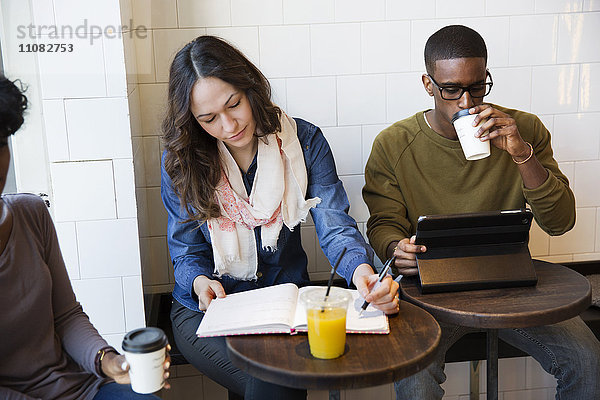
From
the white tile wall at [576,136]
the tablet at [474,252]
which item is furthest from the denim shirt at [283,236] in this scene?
the white tile wall at [576,136]

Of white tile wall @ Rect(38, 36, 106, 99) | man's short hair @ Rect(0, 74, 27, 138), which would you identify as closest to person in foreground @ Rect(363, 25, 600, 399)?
white tile wall @ Rect(38, 36, 106, 99)

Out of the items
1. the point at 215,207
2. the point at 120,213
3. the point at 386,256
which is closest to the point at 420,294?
the point at 386,256

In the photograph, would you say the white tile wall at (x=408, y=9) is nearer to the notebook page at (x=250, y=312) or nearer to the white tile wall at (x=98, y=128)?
the white tile wall at (x=98, y=128)

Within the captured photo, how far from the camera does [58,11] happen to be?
1970 mm

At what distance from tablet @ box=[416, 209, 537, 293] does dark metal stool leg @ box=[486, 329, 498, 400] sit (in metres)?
0.17

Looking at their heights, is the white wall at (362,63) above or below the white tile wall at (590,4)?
below

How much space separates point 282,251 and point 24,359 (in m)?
0.85

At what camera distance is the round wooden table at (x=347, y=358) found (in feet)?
4.39

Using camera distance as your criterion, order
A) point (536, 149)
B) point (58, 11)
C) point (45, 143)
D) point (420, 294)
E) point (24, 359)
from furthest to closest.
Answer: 1. point (536, 149)
2. point (45, 143)
3. point (58, 11)
4. point (420, 294)
5. point (24, 359)

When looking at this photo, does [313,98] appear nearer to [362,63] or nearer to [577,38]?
[362,63]

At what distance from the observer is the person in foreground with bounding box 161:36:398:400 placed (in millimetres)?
1925

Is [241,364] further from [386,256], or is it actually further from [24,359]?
[386,256]

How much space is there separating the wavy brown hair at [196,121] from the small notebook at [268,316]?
43 centimetres

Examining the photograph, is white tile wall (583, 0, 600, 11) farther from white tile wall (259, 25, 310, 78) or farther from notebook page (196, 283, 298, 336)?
notebook page (196, 283, 298, 336)
